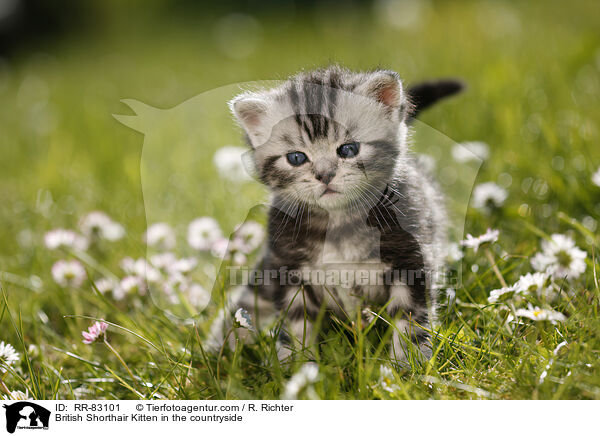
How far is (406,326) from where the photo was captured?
1502 millimetres

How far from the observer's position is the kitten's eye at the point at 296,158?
58.7 inches

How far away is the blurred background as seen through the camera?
2.52 metres

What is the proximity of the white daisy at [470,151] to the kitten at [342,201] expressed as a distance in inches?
38.9

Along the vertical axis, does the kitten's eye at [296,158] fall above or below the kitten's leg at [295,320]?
above

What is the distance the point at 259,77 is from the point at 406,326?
6.23 feet

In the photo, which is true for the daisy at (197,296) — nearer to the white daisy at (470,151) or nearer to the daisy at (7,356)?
the daisy at (7,356)

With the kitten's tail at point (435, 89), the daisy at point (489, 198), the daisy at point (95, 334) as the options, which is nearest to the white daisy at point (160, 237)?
the daisy at point (95, 334)

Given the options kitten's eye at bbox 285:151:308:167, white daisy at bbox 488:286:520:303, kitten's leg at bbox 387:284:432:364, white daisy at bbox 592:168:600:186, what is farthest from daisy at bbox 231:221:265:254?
white daisy at bbox 592:168:600:186

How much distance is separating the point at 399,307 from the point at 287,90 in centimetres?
68

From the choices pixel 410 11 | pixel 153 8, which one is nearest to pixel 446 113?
pixel 410 11

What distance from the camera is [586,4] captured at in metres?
4.34

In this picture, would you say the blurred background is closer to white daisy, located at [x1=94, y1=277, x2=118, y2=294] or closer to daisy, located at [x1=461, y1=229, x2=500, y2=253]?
white daisy, located at [x1=94, y1=277, x2=118, y2=294]

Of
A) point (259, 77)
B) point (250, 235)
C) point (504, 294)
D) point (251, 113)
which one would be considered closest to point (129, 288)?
point (250, 235)
